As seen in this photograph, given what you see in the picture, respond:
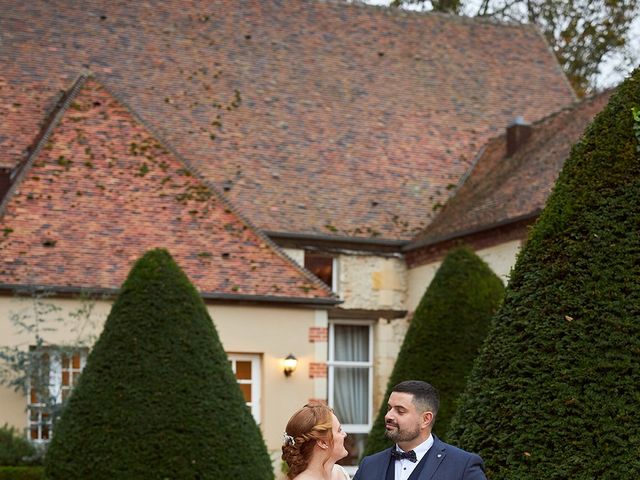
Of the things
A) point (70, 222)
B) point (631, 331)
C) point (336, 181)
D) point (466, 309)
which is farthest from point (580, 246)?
point (336, 181)

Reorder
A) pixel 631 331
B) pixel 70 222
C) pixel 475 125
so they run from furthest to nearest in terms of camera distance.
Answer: pixel 475 125, pixel 70 222, pixel 631 331

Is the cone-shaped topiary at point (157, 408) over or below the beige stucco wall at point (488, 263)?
below

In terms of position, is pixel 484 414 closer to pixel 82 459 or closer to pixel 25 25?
pixel 82 459

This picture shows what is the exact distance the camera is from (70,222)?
18.3 m

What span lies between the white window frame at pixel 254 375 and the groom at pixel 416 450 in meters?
12.5

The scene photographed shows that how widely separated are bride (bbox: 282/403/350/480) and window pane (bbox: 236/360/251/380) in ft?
42.3

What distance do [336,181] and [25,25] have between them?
20.0 feet

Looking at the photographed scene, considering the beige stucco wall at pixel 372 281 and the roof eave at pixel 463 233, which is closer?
the roof eave at pixel 463 233

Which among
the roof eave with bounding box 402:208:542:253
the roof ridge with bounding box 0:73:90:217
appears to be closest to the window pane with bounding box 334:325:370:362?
the roof eave with bounding box 402:208:542:253

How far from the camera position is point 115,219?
18547 mm

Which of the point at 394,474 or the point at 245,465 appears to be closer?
the point at 394,474

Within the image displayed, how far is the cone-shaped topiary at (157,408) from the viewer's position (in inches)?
472

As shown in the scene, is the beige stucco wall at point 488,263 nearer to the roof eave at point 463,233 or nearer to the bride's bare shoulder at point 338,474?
the roof eave at point 463,233

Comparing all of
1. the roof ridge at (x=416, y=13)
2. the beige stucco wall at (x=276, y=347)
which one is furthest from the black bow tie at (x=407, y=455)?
the roof ridge at (x=416, y=13)
